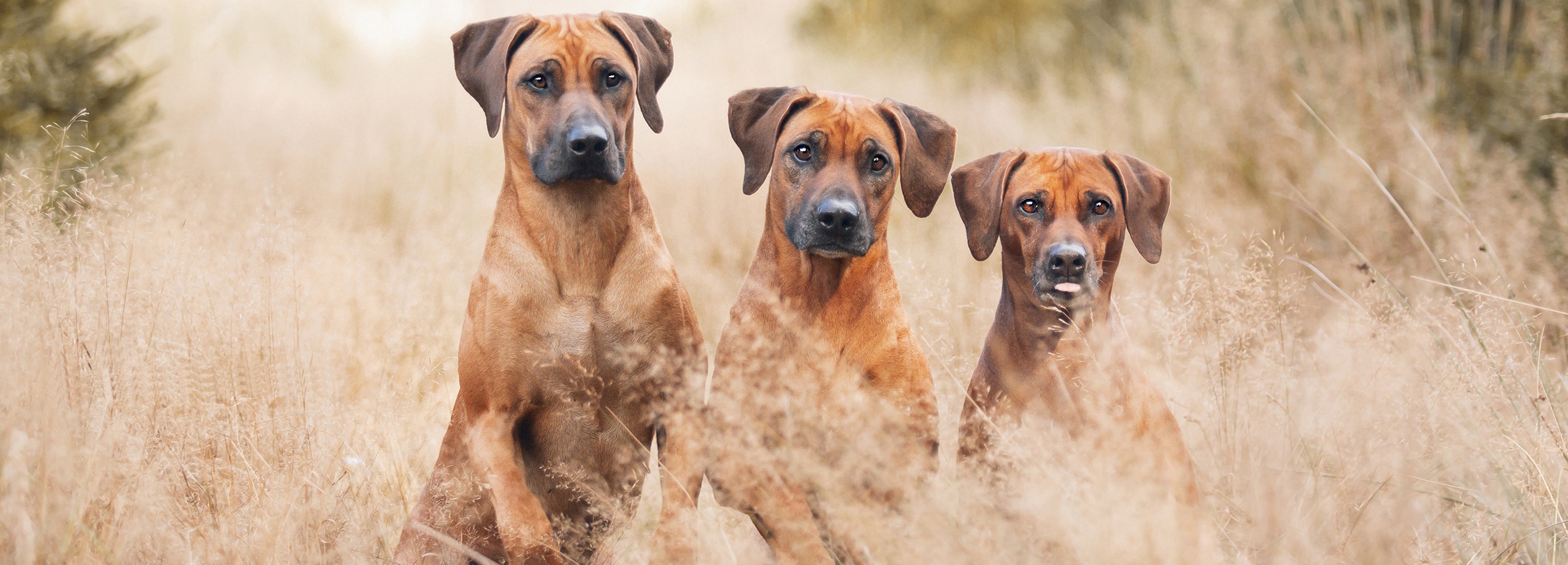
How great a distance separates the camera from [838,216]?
346cm

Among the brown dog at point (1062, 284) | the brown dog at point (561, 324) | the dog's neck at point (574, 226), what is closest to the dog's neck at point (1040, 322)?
the brown dog at point (1062, 284)

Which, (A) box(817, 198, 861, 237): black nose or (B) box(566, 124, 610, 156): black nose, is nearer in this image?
(B) box(566, 124, 610, 156): black nose

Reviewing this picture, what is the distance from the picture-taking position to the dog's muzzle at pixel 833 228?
3477mm

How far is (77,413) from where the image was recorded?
334cm

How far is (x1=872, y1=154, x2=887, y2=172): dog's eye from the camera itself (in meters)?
3.75

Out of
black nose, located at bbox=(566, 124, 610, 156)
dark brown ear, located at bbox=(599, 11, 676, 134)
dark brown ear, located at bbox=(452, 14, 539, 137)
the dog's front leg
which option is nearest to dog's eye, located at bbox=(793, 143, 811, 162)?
dark brown ear, located at bbox=(599, 11, 676, 134)

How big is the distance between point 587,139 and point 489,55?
0.58 meters

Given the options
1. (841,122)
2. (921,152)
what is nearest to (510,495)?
(841,122)

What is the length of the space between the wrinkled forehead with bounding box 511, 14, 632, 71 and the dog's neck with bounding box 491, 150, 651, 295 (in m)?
0.34

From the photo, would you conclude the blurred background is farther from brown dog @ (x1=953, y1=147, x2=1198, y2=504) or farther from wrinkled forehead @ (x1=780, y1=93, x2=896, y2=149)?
wrinkled forehead @ (x1=780, y1=93, x2=896, y2=149)

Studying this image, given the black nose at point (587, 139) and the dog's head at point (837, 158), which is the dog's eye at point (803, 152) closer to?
the dog's head at point (837, 158)

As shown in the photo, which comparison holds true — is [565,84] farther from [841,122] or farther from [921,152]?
[921,152]

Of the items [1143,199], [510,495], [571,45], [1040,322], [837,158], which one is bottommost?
[510,495]

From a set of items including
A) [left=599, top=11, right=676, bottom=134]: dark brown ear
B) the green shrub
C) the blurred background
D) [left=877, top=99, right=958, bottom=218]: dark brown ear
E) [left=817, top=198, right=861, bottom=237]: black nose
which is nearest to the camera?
the blurred background
